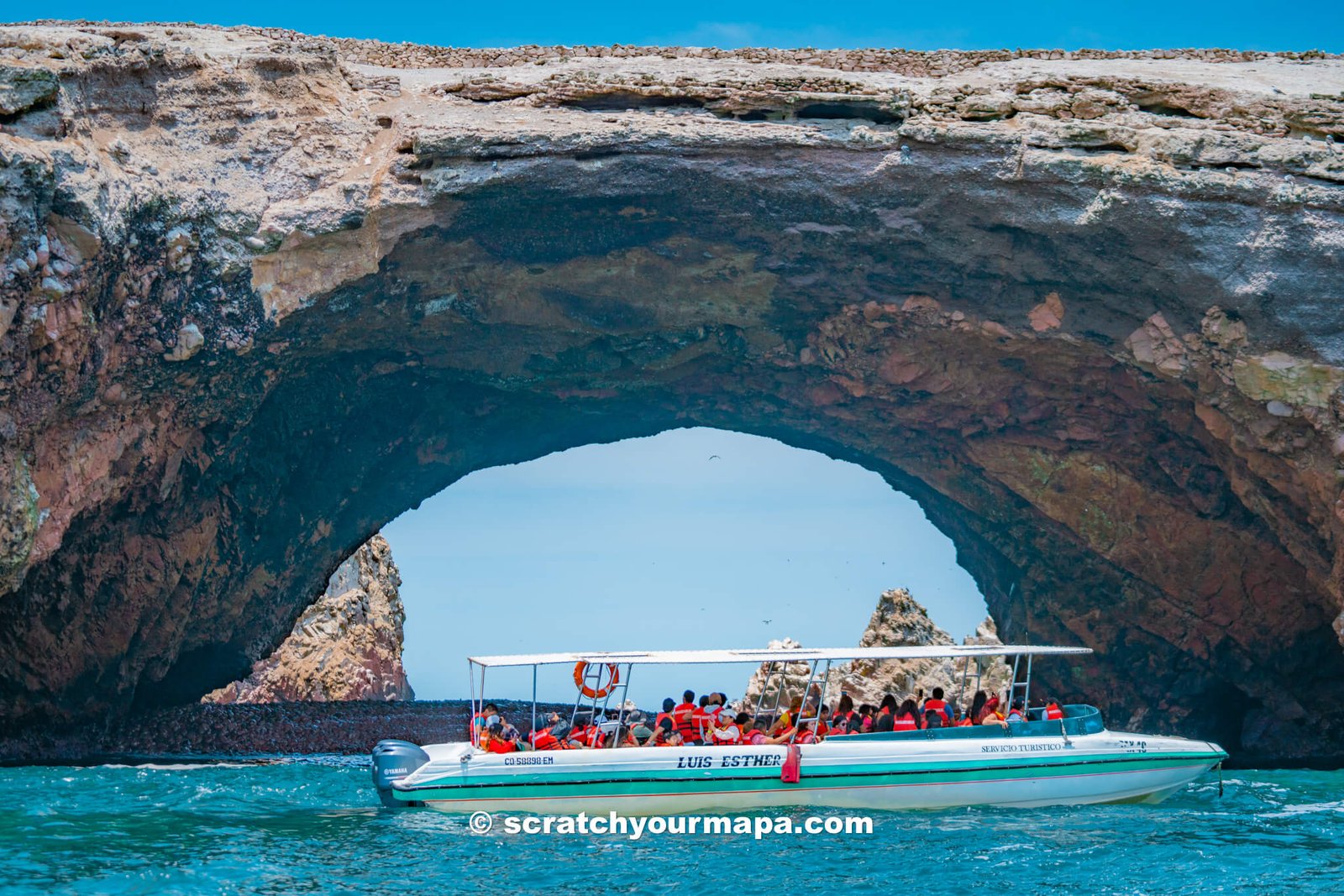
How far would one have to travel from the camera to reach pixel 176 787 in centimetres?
1759

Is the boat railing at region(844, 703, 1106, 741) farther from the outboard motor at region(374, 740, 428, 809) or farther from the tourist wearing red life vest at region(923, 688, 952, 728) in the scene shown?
the outboard motor at region(374, 740, 428, 809)

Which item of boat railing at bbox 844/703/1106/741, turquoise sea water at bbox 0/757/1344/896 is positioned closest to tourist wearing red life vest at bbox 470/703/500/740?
turquoise sea water at bbox 0/757/1344/896

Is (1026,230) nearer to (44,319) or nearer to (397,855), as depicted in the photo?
(397,855)

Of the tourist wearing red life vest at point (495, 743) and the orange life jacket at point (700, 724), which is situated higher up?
the orange life jacket at point (700, 724)

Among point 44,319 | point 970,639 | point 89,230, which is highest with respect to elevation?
point 89,230

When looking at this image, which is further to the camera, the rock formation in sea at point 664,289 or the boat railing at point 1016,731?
the rock formation in sea at point 664,289

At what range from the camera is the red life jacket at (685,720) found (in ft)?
53.4

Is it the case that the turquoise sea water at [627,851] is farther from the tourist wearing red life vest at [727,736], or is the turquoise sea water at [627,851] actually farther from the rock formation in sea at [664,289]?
the rock formation in sea at [664,289]

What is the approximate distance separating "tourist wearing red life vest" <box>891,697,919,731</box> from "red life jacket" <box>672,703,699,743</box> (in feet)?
8.40

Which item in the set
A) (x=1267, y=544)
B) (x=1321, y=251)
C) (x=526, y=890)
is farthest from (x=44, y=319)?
(x=1267, y=544)

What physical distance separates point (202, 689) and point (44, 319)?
11689 millimetres

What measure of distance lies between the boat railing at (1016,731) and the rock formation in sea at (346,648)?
2285 cm

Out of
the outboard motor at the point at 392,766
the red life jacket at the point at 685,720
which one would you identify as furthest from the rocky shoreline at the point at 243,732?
the red life jacket at the point at 685,720

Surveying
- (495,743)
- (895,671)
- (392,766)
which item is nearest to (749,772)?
(495,743)
